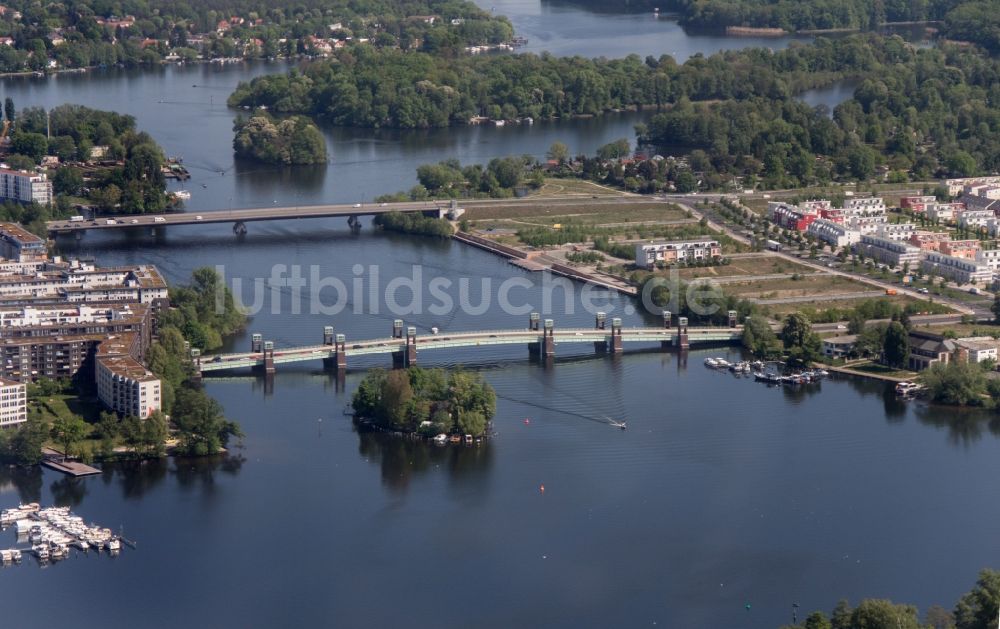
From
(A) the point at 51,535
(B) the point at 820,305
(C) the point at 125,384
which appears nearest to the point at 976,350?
(B) the point at 820,305

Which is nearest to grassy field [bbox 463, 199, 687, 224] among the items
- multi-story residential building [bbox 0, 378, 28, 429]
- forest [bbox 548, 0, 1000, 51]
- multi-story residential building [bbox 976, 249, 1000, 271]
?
multi-story residential building [bbox 976, 249, 1000, 271]

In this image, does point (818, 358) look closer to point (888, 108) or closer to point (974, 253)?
point (974, 253)

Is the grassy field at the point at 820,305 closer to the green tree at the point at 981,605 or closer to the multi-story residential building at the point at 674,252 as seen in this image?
the multi-story residential building at the point at 674,252

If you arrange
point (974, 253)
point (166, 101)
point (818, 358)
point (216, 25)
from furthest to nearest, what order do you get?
point (216, 25), point (166, 101), point (974, 253), point (818, 358)

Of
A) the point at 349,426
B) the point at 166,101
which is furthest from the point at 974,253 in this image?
the point at 166,101

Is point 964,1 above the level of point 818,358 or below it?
above

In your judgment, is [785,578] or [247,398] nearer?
[785,578]

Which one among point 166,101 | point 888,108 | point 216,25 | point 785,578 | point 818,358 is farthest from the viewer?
point 216,25
